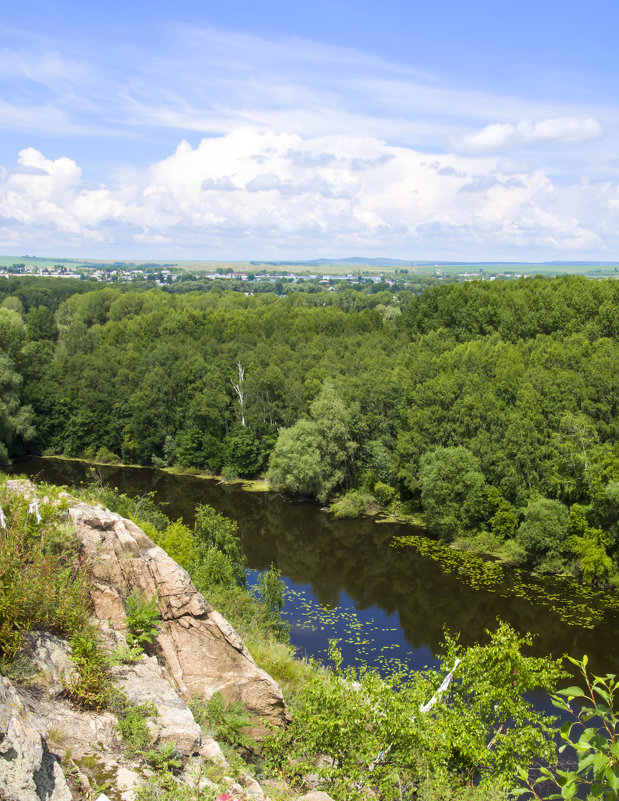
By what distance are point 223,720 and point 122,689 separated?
2.44 metres

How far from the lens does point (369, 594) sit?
31750 millimetres

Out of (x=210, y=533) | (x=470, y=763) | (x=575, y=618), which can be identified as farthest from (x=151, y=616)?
(x=575, y=618)

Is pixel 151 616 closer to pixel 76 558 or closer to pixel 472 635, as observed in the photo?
pixel 76 558

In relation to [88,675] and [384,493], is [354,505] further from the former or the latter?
[88,675]

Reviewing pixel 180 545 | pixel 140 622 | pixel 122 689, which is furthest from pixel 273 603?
pixel 122 689

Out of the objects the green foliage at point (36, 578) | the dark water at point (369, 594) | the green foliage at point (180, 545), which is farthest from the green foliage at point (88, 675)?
the green foliage at point (180, 545)

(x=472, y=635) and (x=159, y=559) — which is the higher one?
(x=159, y=559)

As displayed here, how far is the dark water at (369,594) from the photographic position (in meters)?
26.1

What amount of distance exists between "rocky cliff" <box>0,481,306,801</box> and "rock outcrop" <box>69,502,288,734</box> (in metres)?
0.02

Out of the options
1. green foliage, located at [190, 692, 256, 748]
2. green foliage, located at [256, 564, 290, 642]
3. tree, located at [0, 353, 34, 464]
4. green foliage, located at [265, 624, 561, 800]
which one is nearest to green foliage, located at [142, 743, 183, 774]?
green foliage, located at [190, 692, 256, 748]

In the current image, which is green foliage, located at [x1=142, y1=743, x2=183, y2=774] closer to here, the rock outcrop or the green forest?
the rock outcrop

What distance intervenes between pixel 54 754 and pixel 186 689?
3938 millimetres

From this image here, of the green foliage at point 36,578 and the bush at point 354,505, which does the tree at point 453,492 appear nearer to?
the bush at point 354,505

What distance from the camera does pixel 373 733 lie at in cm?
975
